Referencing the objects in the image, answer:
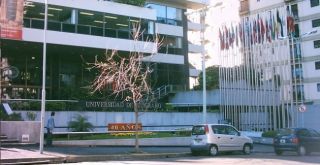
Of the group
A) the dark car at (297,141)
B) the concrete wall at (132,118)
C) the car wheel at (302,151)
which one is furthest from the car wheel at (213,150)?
the concrete wall at (132,118)

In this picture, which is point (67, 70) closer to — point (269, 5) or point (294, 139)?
point (294, 139)

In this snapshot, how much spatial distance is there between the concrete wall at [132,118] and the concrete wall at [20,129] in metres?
2.63

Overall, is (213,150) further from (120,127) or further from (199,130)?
(120,127)

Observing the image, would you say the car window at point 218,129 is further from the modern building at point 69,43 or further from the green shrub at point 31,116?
the green shrub at point 31,116

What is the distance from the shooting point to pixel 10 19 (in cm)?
1991

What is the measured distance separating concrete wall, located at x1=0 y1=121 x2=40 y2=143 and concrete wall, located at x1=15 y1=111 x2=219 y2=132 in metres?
2.63

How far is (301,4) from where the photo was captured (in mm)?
59688

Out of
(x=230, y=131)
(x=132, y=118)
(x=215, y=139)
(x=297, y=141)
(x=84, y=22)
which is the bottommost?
(x=297, y=141)

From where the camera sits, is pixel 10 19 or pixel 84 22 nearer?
pixel 10 19

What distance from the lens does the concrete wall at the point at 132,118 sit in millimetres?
27969

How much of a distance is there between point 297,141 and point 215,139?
4.50 meters

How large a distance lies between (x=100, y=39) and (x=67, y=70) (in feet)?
Answer: 19.3

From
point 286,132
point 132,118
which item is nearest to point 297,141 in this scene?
point 286,132

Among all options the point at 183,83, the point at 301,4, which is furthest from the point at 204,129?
the point at 301,4
